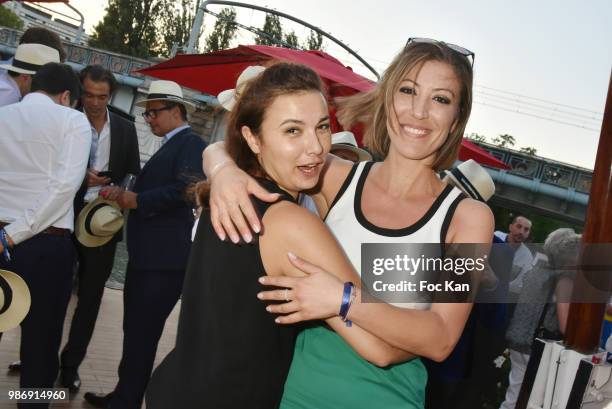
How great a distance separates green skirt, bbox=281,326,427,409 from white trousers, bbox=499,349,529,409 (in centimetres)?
403

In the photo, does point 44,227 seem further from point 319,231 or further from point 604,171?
point 604,171

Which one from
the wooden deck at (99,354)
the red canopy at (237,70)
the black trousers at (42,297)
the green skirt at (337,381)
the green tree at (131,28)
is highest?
the green tree at (131,28)

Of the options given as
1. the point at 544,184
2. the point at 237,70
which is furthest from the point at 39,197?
the point at 544,184

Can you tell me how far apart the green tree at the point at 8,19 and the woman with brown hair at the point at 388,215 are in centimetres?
7314

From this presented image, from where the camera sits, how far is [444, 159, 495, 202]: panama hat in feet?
12.8

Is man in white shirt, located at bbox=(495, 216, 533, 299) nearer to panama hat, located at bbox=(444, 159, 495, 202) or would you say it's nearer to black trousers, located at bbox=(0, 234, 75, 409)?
panama hat, located at bbox=(444, 159, 495, 202)

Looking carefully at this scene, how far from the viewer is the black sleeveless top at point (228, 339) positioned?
1.66 metres

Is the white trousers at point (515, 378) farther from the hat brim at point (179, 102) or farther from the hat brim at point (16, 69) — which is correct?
the hat brim at point (16, 69)

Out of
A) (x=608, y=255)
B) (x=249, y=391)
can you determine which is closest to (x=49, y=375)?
(x=249, y=391)

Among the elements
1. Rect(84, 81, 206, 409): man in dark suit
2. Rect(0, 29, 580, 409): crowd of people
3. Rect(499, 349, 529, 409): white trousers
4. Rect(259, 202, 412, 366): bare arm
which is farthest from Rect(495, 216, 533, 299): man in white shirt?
Rect(259, 202, 412, 366): bare arm

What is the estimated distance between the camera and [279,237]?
1637 millimetres

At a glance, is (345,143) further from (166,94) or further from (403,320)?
(403,320)

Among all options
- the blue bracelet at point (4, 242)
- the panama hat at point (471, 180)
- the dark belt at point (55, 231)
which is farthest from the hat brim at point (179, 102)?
the panama hat at point (471, 180)

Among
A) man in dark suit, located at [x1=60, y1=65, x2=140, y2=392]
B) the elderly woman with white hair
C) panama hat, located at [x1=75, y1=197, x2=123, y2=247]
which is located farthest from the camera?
the elderly woman with white hair
